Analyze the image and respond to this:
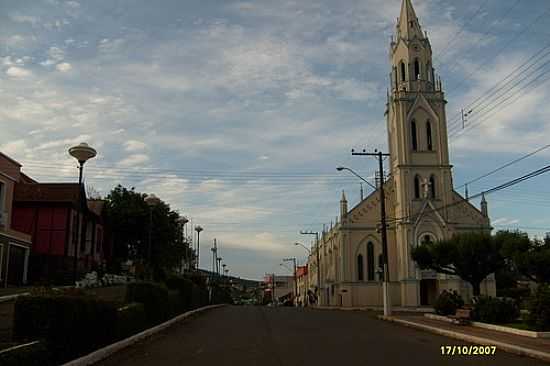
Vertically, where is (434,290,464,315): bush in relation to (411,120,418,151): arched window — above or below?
below

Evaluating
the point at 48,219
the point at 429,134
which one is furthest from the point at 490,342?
the point at 429,134

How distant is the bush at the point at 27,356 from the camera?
902cm

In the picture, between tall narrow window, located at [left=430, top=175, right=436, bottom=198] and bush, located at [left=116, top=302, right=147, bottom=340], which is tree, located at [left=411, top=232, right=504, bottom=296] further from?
bush, located at [left=116, top=302, right=147, bottom=340]

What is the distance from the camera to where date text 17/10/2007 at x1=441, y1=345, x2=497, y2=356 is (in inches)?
600

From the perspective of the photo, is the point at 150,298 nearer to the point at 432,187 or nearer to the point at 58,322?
the point at 58,322


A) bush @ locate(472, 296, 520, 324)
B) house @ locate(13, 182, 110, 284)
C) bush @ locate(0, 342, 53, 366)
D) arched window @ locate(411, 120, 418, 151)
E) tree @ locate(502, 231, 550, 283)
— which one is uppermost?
arched window @ locate(411, 120, 418, 151)

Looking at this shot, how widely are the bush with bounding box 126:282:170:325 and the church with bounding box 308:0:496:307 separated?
35.4 meters

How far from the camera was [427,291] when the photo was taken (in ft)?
185

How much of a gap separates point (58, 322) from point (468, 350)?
10584mm

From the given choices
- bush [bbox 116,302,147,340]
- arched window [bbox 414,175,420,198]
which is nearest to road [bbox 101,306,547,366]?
bush [bbox 116,302,147,340]

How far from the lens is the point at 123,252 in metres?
50.7

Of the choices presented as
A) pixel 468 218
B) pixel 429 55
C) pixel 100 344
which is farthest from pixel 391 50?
pixel 100 344

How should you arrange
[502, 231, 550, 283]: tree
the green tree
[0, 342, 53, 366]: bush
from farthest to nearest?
the green tree < [502, 231, 550, 283]: tree < [0, 342, 53, 366]: bush

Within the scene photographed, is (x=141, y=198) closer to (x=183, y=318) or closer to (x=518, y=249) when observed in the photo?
(x=183, y=318)
